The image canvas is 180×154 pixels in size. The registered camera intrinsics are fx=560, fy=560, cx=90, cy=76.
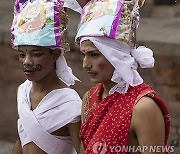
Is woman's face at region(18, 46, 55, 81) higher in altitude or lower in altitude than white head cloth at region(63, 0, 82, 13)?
lower

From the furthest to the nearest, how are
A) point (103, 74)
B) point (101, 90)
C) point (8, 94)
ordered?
point (8, 94) → point (101, 90) → point (103, 74)

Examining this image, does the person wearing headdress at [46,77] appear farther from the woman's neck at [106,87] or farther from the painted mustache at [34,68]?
the woman's neck at [106,87]

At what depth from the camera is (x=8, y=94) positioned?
6.04 m

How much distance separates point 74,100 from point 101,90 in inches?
10.3

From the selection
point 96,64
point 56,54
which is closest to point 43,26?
point 56,54

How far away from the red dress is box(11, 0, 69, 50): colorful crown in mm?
452

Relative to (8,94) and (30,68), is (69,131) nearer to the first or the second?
(30,68)

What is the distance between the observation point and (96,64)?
2.68 m

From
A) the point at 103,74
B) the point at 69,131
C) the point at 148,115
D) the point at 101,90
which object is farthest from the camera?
the point at 69,131

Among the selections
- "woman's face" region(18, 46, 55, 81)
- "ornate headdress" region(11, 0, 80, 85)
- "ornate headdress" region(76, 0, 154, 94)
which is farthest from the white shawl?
"ornate headdress" region(76, 0, 154, 94)

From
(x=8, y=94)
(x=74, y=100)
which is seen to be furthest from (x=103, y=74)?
(x=8, y=94)

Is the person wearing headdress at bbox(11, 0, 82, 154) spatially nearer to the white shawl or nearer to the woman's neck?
the white shawl

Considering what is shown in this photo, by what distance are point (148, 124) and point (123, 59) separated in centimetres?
35

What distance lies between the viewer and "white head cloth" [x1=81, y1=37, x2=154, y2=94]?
2.65 meters
